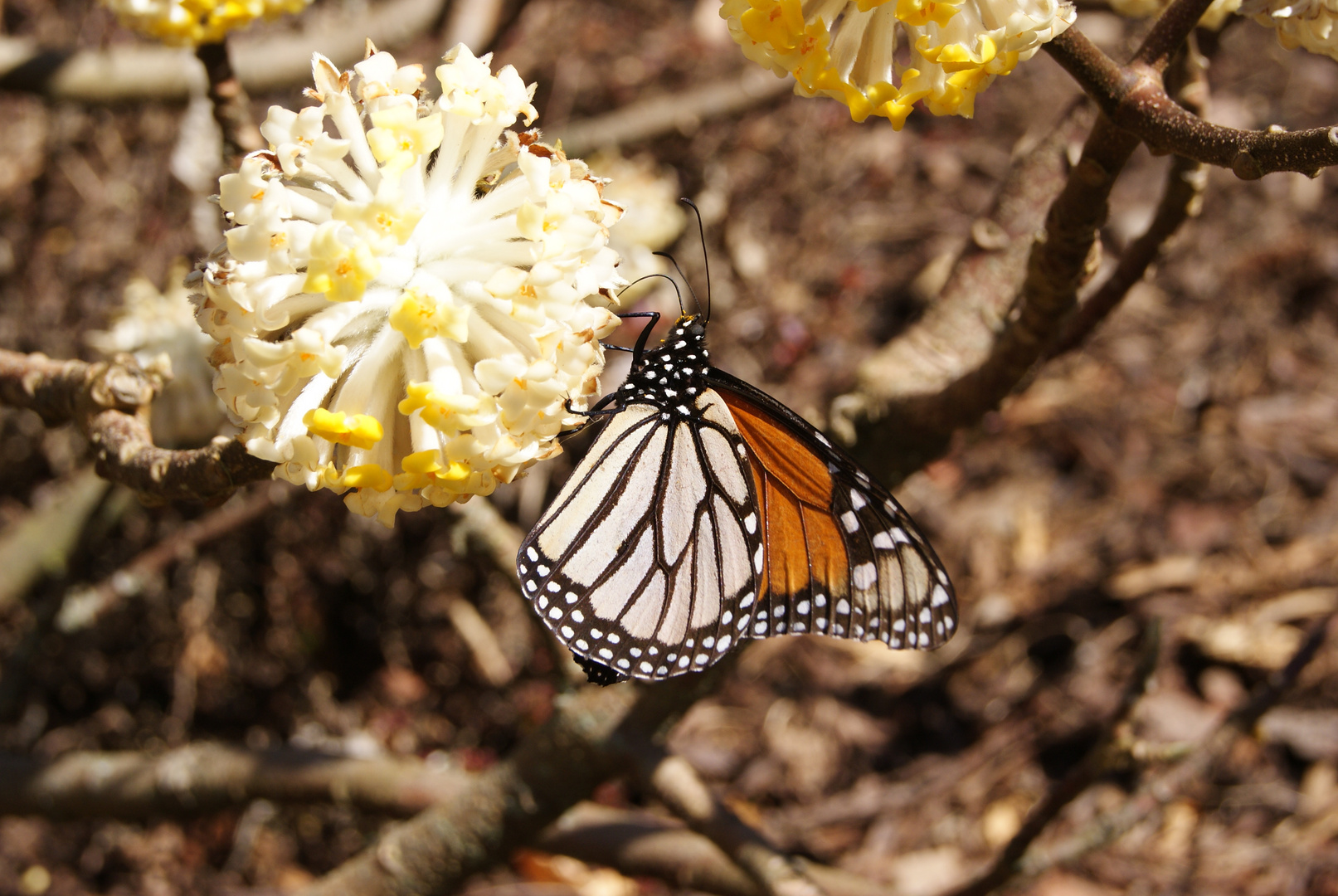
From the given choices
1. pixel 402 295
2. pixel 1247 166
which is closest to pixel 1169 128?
pixel 1247 166

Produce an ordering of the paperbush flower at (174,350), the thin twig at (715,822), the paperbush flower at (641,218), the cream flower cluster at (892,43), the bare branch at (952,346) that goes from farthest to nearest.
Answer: the paperbush flower at (641,218)
the paperbush flower at (174,350)
the bare branch at (952,346)
the thin twig at (715,822)
the cream flower cluster at (892,43)

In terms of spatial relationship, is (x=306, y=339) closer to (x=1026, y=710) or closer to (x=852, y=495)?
(x=852, y=495)

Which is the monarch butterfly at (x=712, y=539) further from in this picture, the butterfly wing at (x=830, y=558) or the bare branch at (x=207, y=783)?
the bare branch at (x=207, y=783)

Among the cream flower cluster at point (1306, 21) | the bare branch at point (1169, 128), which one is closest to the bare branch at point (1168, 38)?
the bare branch at point (1169, 128)

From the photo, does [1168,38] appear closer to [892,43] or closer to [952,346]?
[892,43]

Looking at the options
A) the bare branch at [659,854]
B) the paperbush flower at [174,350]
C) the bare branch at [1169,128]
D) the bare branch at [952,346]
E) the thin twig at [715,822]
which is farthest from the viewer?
the bare branch at [659,854]

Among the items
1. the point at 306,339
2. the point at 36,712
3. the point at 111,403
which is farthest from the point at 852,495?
the point at 36,712
